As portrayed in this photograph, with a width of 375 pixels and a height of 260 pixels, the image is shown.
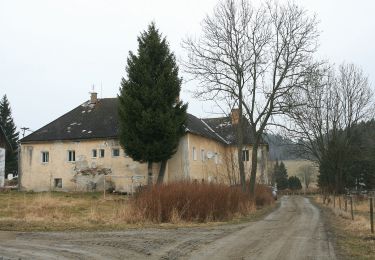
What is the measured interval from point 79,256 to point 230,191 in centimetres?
1523

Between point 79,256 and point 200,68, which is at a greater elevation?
point 200,68

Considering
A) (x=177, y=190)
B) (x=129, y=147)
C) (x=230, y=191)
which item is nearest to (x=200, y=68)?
(x=129, y=147)

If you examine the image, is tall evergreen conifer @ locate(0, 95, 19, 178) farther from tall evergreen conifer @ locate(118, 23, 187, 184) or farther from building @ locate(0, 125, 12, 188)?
tall evergreen conifer @ locate(118, 23, 187, 184)

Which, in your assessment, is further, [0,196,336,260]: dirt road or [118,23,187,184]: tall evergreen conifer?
[118,23,187,184]: tall evergreen conifer

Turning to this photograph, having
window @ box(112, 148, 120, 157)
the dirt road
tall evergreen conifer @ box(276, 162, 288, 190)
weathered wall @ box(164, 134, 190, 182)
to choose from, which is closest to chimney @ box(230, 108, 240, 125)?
weathered wall @ box(164, 134, 190, 182)

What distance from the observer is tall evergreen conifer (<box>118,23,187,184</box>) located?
36094 mm

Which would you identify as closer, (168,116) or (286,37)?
(286,37)

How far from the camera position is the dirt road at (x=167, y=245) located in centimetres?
1095

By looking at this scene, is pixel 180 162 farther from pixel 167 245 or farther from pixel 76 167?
pixel 167 245

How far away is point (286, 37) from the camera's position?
3272 centimetres

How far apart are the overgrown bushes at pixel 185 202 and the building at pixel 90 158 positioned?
1618cm

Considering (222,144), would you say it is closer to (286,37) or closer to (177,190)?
(286,37)

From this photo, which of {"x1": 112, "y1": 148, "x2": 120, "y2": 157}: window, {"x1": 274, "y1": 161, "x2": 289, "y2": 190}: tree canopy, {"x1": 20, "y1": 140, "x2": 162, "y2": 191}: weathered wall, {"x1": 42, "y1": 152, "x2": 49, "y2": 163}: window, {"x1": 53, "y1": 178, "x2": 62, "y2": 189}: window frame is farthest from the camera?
{"x1": 274, "y1": 161, "x2": 289, "y2": 190}: tree canopy

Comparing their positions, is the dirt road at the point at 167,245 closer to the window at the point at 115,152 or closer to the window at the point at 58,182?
the window at the point at 115,152
